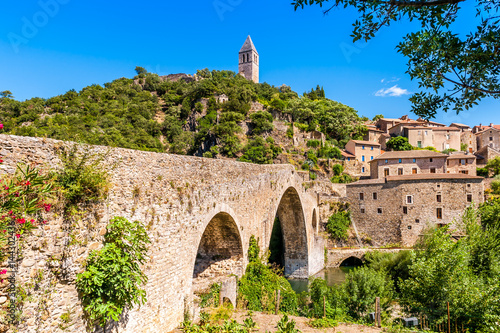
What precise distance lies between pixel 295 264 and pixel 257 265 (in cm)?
1377

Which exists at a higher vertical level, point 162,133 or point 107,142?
point 162,133

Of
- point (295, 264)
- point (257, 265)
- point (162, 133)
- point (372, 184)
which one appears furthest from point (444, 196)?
point (162, 133)

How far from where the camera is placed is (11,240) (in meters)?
4.14

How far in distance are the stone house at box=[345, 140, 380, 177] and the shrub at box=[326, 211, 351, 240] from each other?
618 inches

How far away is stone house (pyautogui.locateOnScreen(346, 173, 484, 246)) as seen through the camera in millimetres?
30406

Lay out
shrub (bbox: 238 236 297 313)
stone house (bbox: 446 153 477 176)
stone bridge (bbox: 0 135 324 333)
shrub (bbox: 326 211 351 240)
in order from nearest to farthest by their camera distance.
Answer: stone bridge (bbox: 0 135 324 333) → shrub (bbox: 238 236 297 313) → shrub (bbox: 326 211 351 240) → stone house (bbox: 446 153 477 176)

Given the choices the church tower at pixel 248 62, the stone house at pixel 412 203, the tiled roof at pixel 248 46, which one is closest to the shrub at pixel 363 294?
the stone house at pixel 412 203

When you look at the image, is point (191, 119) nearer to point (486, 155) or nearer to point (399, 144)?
point (399, 144)

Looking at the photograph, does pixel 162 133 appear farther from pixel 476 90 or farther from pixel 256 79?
pixel 476 90

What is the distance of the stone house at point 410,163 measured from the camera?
123 feet

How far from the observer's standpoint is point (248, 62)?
94.8m

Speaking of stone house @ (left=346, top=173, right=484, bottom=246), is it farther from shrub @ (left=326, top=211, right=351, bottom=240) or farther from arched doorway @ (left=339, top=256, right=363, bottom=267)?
arched doorway @ (left=339, top=256, right=363, bottom=267)

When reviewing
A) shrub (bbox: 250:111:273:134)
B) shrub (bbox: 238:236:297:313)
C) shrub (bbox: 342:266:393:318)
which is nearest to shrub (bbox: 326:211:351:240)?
shrub (bbox: 342:266:393:318)

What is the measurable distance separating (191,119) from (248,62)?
42.6 m
